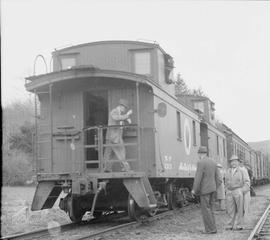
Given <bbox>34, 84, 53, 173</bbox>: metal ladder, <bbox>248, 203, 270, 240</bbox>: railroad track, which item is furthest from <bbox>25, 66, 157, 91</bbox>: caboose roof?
<bbox>248, 203, 270, 240</bbox>: railroad track

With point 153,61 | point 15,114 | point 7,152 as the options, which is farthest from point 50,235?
point 15,114

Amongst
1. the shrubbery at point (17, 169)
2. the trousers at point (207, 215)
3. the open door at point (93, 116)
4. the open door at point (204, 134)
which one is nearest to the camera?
the trousers at point (207, 215)

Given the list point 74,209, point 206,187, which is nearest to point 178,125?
point 74,209

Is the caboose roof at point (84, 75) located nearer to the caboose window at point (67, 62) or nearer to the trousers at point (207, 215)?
the caboose window at point (67, 62)

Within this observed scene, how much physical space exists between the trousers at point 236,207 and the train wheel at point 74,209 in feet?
11.6

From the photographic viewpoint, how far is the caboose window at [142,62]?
462 inches

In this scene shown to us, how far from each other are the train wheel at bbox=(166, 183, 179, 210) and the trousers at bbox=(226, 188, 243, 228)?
3280mm

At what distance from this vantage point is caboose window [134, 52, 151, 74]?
38.5 ft

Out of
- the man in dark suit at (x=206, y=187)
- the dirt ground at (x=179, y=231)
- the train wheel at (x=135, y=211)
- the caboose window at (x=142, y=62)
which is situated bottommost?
the dirt ground at (x=179, y=231)

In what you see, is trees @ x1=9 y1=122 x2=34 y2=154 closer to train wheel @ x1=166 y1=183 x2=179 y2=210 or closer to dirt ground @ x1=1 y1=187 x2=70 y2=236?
dirt ground @ x1=1 y1=187 x2=70 y2=236

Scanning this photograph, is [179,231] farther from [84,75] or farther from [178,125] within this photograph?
[178,125]

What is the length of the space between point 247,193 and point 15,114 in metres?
33.8

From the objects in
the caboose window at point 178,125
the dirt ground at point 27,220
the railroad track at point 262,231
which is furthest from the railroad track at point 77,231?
the railroad track at point 262,231

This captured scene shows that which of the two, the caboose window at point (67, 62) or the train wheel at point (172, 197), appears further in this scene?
the train wheel at point (172, 197)
